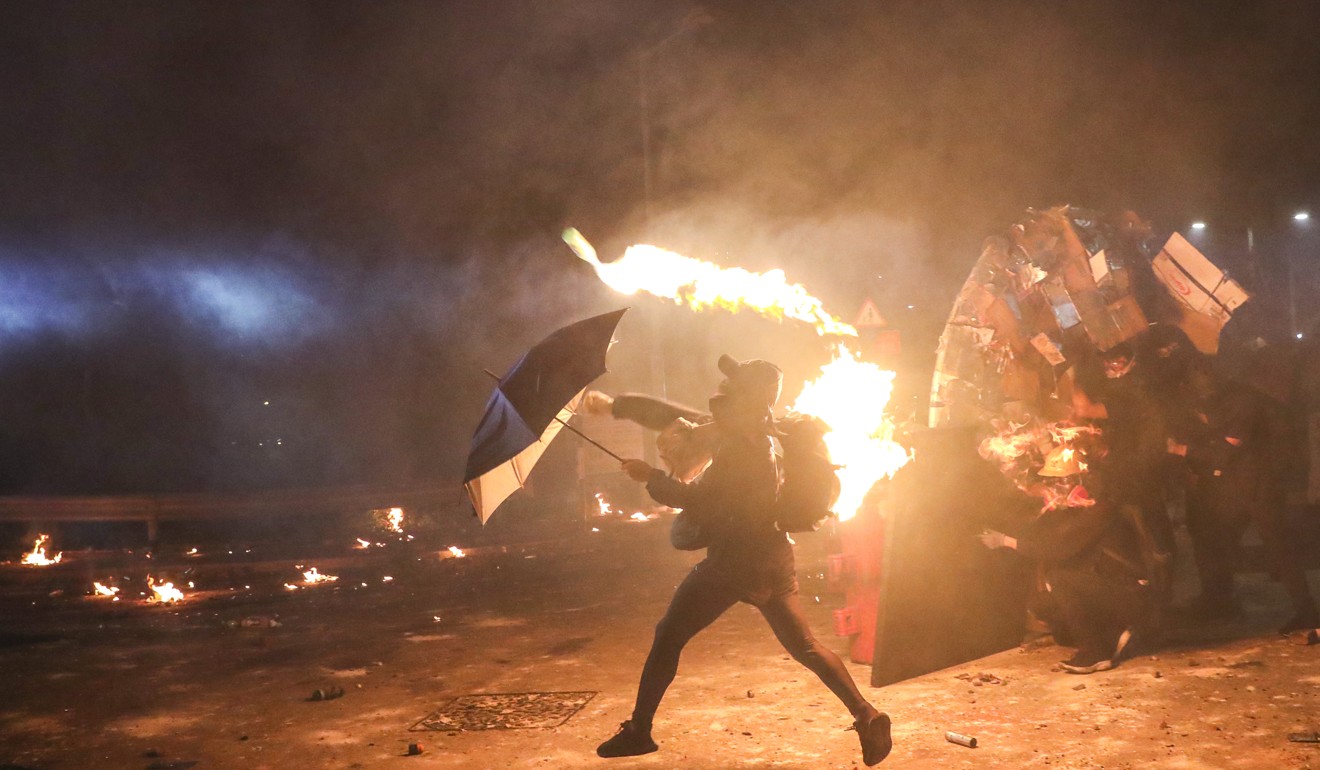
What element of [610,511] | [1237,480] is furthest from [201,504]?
[1237,480]

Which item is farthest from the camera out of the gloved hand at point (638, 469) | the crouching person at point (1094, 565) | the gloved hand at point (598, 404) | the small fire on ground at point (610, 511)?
the small fire on ground at point (610, 511)

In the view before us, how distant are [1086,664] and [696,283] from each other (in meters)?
3.58

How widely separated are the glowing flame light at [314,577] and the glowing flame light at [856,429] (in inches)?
329

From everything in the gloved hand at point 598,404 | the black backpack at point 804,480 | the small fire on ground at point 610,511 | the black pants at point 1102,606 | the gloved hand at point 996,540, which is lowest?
the black pants at point 1102,606

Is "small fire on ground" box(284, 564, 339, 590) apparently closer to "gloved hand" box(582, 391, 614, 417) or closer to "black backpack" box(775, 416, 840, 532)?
"gloved hand" box(582, 391, 614, 417)

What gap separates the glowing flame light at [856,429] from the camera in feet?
22.0

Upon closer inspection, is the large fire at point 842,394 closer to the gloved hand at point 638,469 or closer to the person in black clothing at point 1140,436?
the person in black clothing at point 1140,436

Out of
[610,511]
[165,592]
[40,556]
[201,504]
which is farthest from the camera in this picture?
[610,511]

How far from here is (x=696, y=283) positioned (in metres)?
6.38

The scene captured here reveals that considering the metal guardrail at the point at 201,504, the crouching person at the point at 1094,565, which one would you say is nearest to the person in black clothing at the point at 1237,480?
the crouching person at the point at 1094,565

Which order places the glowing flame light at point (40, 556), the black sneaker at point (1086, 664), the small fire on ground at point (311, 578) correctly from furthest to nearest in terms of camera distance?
the glowing flame light at point (40, 556)
the small fire on ground at point (311, 578)
the black sneaker at point (1086, 664)

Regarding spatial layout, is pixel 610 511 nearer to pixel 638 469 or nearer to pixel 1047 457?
pixel 1047 457

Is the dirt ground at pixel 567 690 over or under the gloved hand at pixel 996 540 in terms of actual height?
under

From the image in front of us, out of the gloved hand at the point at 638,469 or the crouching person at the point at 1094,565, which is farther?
the crouching person at the point at 1094,565
